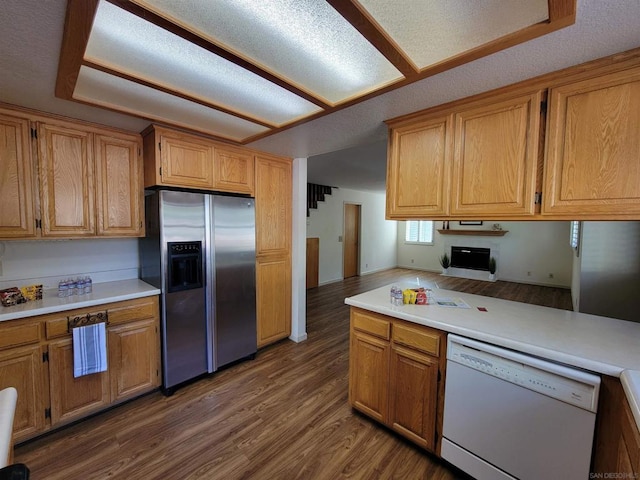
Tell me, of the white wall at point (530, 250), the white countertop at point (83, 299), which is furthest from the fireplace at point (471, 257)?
the white countertop at point (83, 299)

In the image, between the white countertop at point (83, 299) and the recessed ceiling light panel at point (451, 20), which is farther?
the white countertop at point (83, 299)

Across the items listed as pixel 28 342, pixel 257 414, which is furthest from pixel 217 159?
pixel 257 414

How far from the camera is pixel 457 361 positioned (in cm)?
149

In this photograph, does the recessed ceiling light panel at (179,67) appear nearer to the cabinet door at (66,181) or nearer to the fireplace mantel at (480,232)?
the cabinet door at (66,181)

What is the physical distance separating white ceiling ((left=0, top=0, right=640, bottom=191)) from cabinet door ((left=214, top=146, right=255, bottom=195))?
19.4 inches

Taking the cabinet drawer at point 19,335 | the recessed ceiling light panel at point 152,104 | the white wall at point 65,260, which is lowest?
the cabinet drawer at point 19,335

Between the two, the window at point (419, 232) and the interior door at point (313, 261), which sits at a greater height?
the window at point (419, 232)

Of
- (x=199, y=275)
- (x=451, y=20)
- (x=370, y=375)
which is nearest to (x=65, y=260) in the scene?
(x=199, y=275)

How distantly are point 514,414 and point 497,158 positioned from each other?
1389 millimetres

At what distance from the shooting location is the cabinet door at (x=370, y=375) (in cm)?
184

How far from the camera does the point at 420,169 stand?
1.91 metres

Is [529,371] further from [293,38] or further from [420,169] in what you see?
[293,38]

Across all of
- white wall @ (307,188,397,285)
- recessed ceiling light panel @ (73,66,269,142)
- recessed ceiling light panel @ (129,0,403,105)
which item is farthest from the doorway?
recessed ceiling light panel @ (129,0,403,105)

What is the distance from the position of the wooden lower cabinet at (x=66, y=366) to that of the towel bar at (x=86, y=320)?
21mm
